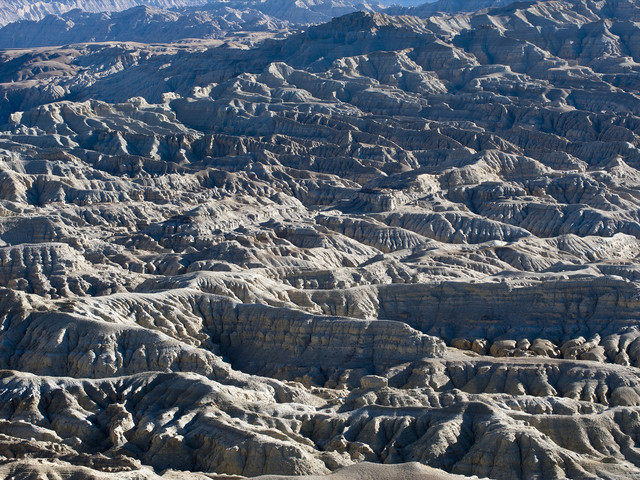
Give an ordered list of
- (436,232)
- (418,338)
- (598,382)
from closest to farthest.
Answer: (598,382)
(418,338)
(436,232)

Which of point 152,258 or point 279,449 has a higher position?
point 279,449

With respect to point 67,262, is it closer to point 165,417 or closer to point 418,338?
point 418,338

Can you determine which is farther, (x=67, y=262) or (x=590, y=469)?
(x=67, y=262)

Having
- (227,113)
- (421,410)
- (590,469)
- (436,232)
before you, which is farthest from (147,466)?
(227,113)

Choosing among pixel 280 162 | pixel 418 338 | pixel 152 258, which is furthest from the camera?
pixel 280 162

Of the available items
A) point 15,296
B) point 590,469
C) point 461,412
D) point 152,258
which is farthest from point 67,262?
point 590,469

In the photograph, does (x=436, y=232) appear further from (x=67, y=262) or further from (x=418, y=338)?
Answer: (x=418, y=338)
